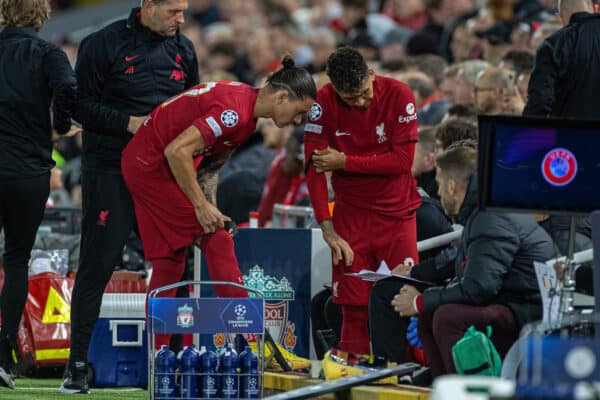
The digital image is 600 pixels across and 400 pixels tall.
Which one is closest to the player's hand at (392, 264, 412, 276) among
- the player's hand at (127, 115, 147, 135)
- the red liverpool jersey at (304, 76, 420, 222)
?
the red liverpool jersey at (304, 76, 420, 222)

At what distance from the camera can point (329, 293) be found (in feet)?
24.1

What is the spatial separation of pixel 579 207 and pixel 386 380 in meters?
1.22

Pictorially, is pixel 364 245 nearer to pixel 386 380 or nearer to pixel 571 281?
pixel 386 380

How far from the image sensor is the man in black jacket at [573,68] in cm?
689

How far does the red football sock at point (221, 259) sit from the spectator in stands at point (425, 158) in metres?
1.93

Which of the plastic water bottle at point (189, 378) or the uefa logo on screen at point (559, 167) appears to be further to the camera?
the plastic water bottle at point (189, 378)

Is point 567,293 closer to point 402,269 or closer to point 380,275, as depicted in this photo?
point 380,275

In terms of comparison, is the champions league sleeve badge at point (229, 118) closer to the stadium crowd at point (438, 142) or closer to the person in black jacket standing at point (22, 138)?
the stadium crowd at point (438, 142)

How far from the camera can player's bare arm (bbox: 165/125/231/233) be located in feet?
19.8

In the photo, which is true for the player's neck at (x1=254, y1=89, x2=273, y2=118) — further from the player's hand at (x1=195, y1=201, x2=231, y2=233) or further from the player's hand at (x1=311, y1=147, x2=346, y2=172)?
the player's hand at (x1=311, y1=147, x2=346, y2=172)

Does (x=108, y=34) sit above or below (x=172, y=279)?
above

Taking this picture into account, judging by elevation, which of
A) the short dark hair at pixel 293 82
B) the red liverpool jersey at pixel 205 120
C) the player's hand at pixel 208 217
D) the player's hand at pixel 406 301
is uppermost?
the short dark hair at pixel 293 82

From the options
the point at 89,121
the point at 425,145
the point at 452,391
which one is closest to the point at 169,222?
the point at 89,121

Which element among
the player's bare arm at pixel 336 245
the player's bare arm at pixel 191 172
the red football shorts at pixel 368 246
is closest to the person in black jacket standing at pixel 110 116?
the player's bare arm at pixel 191 172
